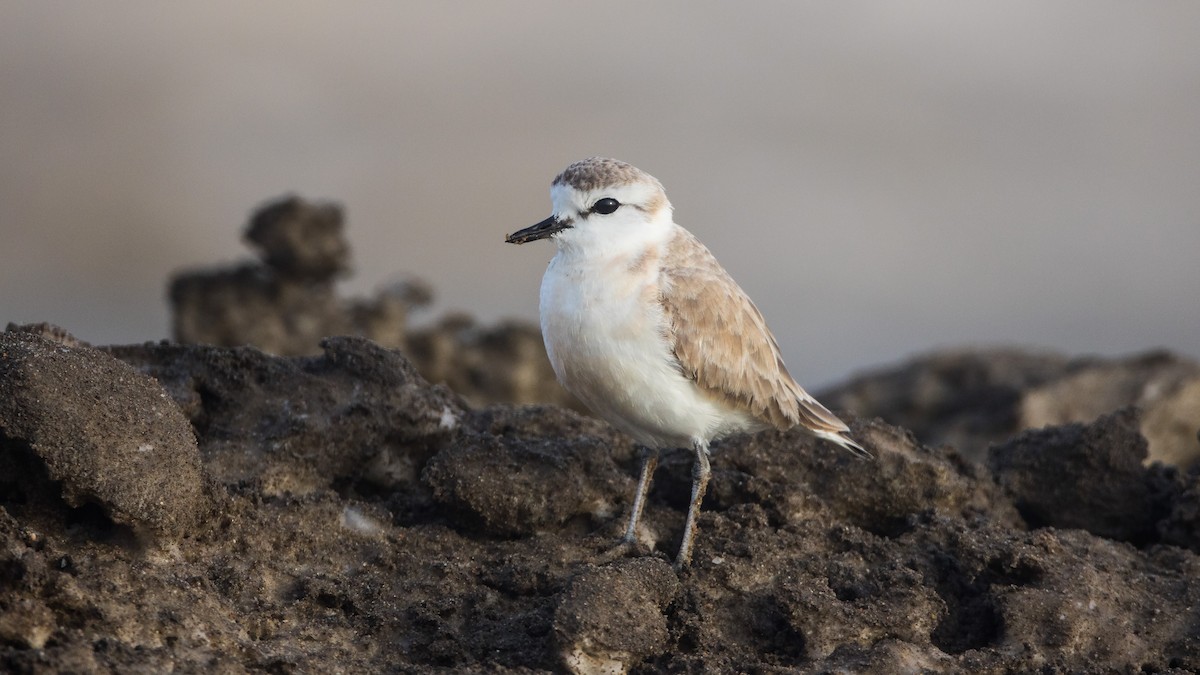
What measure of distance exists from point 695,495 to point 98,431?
9.09ft

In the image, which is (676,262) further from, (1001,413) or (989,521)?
(1001,413)

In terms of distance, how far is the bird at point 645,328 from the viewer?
6289 millimetres

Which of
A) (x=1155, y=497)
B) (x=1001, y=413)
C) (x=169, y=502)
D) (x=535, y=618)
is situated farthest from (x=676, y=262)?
(x=1001, y=413)

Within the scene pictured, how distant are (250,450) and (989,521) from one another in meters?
3.82

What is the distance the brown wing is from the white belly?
95 mm

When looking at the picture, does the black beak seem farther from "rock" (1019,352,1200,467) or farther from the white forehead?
"rock" (1019,352,1200,467)

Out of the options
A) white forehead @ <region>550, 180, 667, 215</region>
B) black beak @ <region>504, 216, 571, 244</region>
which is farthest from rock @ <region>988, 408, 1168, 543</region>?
black beak @ <region>504, 216, 571, 244</region>

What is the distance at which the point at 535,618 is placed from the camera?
18.2ft

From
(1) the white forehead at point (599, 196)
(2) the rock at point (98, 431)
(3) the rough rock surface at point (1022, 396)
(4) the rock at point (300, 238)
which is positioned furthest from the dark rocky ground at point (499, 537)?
(4) the rock at point (300, 238)

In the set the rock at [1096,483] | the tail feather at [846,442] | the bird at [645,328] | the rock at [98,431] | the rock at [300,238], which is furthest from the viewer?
the rock at [300,238]

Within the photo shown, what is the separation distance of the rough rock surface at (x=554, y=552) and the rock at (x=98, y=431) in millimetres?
73

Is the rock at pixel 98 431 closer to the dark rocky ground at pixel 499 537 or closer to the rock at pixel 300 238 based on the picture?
the dark rocky ground at pixel 499 537

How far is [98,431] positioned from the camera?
5.21m

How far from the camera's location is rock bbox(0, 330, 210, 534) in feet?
16.9
